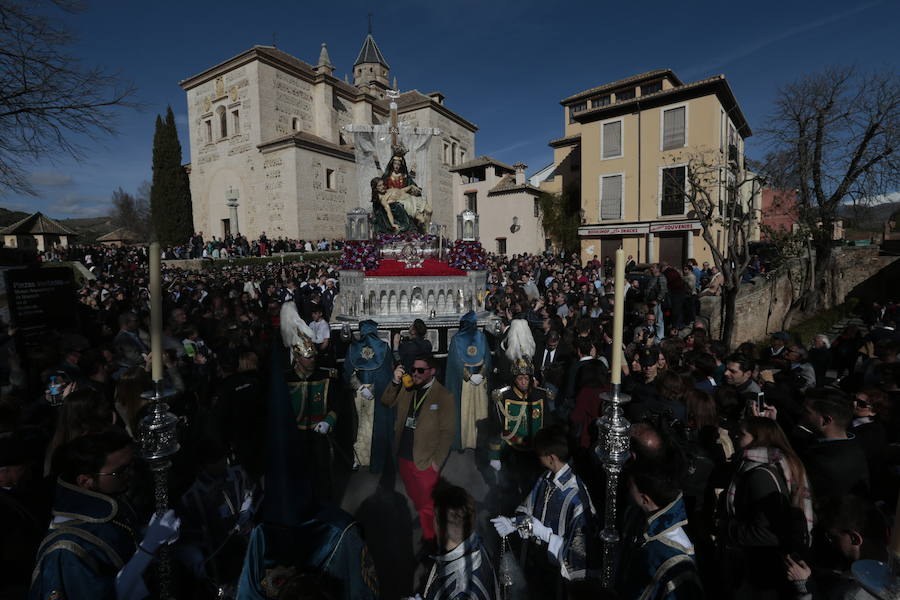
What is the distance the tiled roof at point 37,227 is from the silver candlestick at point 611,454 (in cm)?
3512

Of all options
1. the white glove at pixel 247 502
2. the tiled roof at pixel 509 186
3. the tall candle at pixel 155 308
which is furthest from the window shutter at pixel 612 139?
the tall candle at pixel 155 308

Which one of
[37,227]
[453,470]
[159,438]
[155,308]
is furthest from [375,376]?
[37,227]

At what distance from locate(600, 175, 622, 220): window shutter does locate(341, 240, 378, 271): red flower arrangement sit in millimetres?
18537

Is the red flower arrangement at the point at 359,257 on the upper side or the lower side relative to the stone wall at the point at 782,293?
upper

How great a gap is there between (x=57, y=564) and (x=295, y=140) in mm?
28541

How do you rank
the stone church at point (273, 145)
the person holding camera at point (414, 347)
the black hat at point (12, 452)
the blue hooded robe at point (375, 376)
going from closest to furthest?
the black hat at point (12, 452)
the blue hooded robe at point (375, 376)
the person holding camera at point (414, 347)
the stone church at point (273, 145)

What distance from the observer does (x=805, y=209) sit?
15.5m

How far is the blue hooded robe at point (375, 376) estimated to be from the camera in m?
5.13

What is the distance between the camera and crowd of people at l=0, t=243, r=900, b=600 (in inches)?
78.2

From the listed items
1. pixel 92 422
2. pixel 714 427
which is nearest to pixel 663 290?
pixel 714 427

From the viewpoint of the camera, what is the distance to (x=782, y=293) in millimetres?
15156

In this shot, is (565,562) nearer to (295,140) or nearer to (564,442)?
(564,442)

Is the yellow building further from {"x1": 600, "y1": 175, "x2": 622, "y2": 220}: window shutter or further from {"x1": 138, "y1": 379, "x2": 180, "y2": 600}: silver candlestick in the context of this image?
{"x1": 138, "y1": 379, "x2": 180, "y2": 600}: silver candlestick

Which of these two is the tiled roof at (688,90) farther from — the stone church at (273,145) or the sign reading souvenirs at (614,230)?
the stone church at (273,145)
